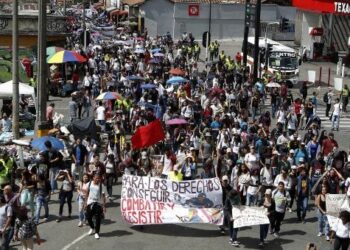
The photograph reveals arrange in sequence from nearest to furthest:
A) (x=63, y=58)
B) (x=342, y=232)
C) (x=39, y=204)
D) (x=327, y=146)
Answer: (x=342, y=232)
(x=39, y=204)
(x=327, y=146)
(x=63, y=58)

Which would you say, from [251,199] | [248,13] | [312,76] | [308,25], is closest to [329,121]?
[248,13]

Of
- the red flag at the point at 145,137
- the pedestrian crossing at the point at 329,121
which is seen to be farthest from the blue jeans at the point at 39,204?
the pedestrian crossing at the point at 329,121

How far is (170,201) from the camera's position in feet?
53.3

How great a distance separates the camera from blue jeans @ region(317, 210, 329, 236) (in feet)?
52.6

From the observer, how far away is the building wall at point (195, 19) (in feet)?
228

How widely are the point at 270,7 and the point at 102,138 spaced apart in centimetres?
5019

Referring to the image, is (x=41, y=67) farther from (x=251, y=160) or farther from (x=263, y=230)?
(x=263, y=230)

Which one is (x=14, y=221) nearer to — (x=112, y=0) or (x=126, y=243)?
(x=126, y=243)

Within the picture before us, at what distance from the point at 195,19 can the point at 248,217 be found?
5556 centimetres

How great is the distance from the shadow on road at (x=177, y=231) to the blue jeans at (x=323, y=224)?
2.22m

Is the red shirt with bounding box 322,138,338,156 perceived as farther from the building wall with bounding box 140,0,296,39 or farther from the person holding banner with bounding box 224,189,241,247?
the building wall with bounding box 140,0,296,39

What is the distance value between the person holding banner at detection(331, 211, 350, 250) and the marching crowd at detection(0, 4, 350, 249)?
2 cm

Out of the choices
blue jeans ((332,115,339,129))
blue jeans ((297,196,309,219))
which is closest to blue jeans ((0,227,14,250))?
blue jeans ((297,196,309,219))

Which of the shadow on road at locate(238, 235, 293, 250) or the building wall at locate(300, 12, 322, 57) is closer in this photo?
the shadow on road at locate(238, 235, 293, 250)
